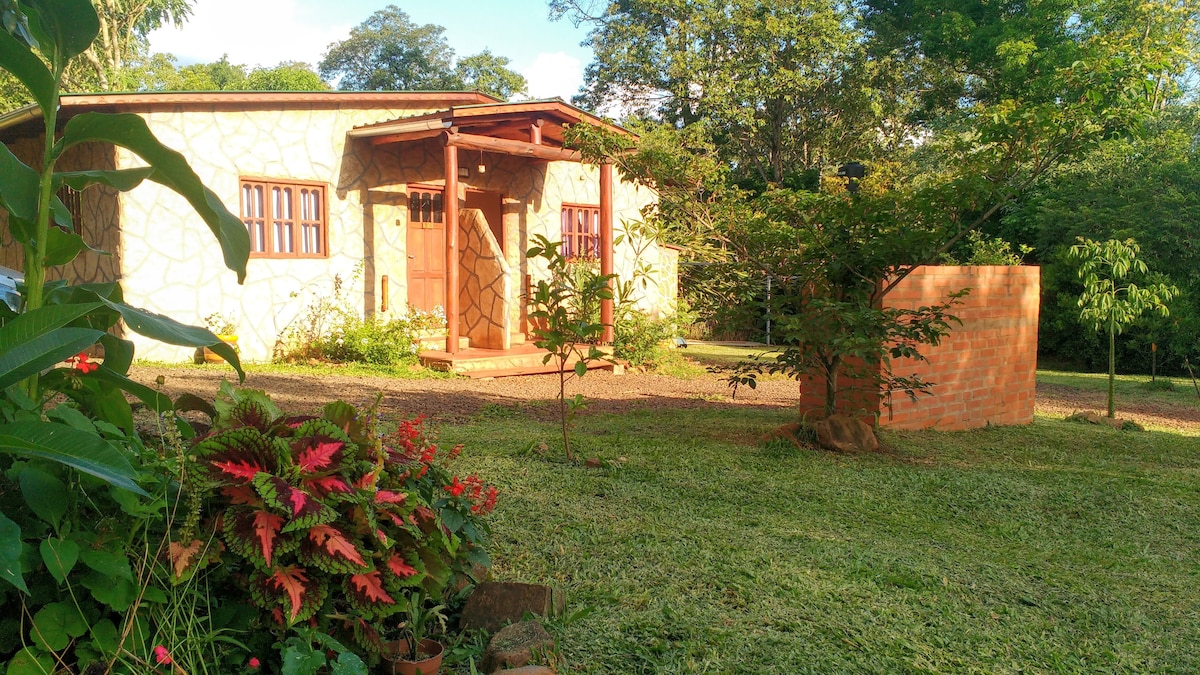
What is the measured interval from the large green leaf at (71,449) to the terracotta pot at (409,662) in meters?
0.92

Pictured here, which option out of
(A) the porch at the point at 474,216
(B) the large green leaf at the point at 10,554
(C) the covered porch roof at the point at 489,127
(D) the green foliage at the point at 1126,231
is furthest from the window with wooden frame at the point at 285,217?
(D) the green foliage at the point at 1126,231

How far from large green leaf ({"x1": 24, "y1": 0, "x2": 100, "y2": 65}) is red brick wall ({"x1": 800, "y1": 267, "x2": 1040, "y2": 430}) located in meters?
5.42

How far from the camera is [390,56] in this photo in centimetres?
4938

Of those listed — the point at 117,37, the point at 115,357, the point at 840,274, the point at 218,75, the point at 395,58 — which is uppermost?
the point at 395,58

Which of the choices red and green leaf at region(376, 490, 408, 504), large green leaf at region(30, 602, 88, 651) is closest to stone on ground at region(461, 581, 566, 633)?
red and green leaf at region(376, 490, 408, 504)

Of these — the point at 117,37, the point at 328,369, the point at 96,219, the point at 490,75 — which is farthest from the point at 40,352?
the point at 490,75

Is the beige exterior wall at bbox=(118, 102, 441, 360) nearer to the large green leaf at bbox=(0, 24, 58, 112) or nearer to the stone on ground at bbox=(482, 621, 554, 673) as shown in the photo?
the large green leaf at bbox=(0, 24, 58, 112)

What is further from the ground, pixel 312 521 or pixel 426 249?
pixel 426 249

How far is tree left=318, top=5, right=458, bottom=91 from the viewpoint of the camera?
48.1 m

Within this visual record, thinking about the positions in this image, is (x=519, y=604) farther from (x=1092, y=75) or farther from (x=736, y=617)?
(x=1092, y=75)

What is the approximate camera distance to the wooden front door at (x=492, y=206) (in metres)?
14.1

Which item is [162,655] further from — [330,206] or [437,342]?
[437,342]

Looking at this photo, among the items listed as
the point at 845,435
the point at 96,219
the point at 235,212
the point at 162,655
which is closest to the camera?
the point at 162,655

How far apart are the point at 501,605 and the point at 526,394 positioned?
6988 millimetres
